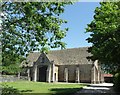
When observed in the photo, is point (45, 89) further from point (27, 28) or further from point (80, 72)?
point (80, 72)

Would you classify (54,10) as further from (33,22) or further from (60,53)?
(60,53)

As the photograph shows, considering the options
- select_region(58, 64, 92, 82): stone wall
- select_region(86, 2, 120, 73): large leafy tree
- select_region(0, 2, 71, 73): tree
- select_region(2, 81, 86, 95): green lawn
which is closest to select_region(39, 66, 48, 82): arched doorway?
select_region(58, 64, 92, 82): stone wall

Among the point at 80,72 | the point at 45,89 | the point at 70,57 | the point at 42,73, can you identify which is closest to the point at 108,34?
the point at 45,89

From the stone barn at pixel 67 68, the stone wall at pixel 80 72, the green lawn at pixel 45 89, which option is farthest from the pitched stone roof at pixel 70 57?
the green lawn at pixel 45 89

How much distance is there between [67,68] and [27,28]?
54.8 m

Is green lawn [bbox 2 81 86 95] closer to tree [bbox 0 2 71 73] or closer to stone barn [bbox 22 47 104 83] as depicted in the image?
tree [bbox 0 2 71 73]

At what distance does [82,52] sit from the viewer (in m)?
65.3

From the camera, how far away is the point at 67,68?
65.2 meters

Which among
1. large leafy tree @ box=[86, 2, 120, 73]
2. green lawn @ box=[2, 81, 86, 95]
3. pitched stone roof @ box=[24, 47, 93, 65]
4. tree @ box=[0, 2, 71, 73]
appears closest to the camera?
tree @ box=[0, 2, 71, 73]

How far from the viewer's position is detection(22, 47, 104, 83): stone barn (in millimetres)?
63125

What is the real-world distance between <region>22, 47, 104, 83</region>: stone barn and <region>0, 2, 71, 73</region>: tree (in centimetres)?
5129

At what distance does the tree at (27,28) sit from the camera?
10031 mm

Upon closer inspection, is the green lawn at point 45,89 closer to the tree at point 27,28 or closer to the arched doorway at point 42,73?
the tree at point 27,28

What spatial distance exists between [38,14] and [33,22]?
0.36 meters
